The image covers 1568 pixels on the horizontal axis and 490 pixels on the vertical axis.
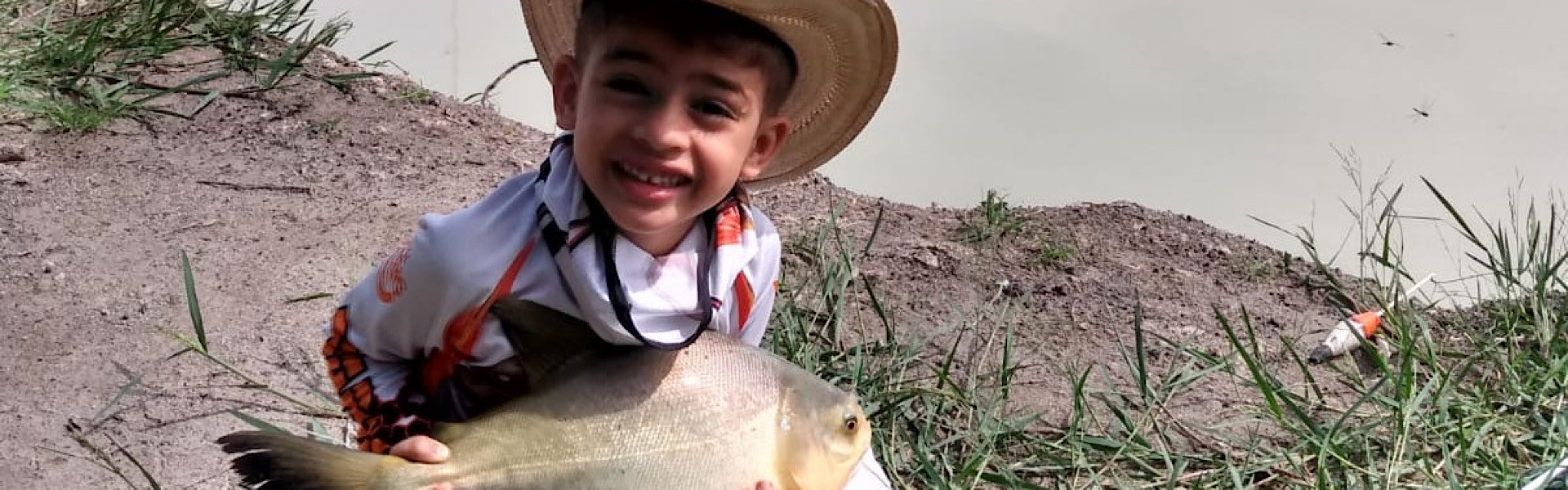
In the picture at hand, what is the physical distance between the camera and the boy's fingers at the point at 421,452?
3.65 feet

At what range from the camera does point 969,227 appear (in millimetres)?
2467

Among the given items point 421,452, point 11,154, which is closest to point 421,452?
point 421,452

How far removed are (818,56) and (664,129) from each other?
7.9 inches

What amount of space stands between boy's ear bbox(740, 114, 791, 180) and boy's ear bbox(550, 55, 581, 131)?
0.15m

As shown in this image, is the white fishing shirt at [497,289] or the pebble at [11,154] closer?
the white fishing shirt at [497,289]

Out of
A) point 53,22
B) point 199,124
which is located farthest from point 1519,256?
point 53,22

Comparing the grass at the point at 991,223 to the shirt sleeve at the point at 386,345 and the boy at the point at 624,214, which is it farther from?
the shirt sleeve at the point at 386,345

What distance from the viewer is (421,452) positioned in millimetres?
1113

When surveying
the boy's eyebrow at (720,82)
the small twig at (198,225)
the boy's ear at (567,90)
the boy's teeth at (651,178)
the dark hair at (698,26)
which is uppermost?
the dark hair at (698,26)

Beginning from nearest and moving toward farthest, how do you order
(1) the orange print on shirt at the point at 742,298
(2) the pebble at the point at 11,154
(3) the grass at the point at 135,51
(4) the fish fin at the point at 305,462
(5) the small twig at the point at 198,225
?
(4) the fish fin at the point at 305,462 < (1) the orange print on shirt at the point at 742,298 < (5) the small twig at the point at 198,225 < (2) the pebble at the point at 11,154 < (3) the grass at the point at 135,51

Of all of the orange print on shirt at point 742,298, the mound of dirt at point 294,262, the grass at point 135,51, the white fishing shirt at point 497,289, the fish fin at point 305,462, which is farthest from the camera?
the grass at point 135,51

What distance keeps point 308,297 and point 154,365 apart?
237 mm

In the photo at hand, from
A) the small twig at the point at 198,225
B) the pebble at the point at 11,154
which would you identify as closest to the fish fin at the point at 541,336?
the small twig at the point at 198,225

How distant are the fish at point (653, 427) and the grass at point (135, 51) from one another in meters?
1.69
